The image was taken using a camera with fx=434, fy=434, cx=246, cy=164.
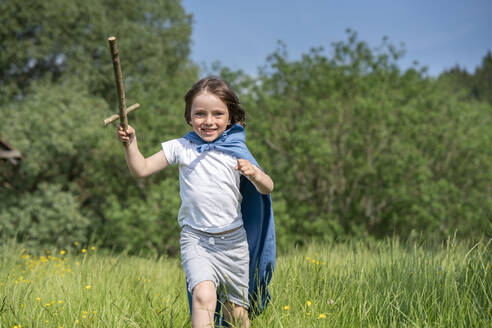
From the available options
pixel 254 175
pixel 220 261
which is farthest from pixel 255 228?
pixel 254 175

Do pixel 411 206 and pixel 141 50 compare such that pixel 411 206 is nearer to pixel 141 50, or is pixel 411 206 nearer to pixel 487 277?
pixel 487 277

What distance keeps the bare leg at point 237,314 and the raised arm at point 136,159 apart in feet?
2.88

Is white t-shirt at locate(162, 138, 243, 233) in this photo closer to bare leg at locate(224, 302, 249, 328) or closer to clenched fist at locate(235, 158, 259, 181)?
clenched fist at locate(235, 158, 259, 181)

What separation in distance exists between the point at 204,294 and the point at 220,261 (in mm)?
281

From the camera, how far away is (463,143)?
9789 mm

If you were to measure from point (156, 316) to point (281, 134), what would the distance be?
718cm

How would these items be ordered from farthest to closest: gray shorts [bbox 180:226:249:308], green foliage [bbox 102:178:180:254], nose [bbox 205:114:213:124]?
green foliage [bbox 102:178:180:254], nose [bbox 205:114:213:124], gray shorts [bbox 180:226:249:308]

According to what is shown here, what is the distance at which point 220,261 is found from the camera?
2.35 meters

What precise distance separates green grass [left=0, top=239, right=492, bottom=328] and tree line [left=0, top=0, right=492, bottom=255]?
16.7 ft

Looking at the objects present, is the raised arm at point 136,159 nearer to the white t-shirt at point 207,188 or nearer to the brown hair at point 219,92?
the white t-shirt at point 207,188

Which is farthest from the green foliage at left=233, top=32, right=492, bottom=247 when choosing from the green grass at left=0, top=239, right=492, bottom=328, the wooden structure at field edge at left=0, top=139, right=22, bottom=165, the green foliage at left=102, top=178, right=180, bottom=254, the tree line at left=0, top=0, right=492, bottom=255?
the green grass at left=0, top=239, right=492, bottom=328

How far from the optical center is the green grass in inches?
95.2

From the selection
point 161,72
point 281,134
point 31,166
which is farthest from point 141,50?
point 281,134

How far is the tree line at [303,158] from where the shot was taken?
29.2ft
